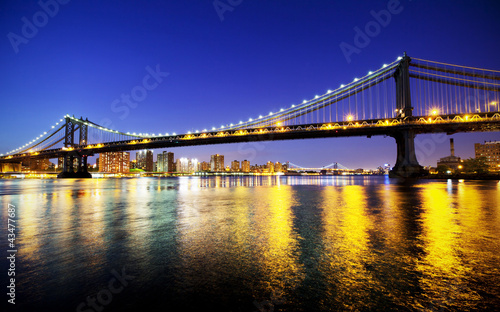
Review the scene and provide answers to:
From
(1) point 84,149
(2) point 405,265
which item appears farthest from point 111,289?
(1) point 84,149

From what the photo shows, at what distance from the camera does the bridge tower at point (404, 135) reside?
4691 cm

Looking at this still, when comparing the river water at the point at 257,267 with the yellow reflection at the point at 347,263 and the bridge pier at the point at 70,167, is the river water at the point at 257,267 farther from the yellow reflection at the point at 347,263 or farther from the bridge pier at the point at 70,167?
the bridge pier at the point at 70,167

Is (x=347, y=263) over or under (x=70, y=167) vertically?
under

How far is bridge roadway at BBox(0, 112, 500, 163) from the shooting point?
45.6m

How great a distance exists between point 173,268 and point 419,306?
3210 mm

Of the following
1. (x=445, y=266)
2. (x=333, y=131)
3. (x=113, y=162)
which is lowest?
(x=445, y=266)

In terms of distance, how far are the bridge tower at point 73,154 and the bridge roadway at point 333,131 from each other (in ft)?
4.24

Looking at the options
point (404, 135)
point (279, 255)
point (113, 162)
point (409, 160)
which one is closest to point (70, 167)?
point (404, 135)

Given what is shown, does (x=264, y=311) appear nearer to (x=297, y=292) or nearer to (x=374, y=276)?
(x=297, y=292)

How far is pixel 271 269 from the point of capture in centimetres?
385

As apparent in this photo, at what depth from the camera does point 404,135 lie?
47562 millimetres

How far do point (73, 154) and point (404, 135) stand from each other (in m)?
82.3

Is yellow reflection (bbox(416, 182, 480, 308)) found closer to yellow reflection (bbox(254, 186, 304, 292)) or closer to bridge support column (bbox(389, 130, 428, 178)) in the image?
yellow reflection (bbox(254, 186, 304, 292))

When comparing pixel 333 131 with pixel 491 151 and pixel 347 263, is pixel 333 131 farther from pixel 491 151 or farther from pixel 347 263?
pixel 491 151
